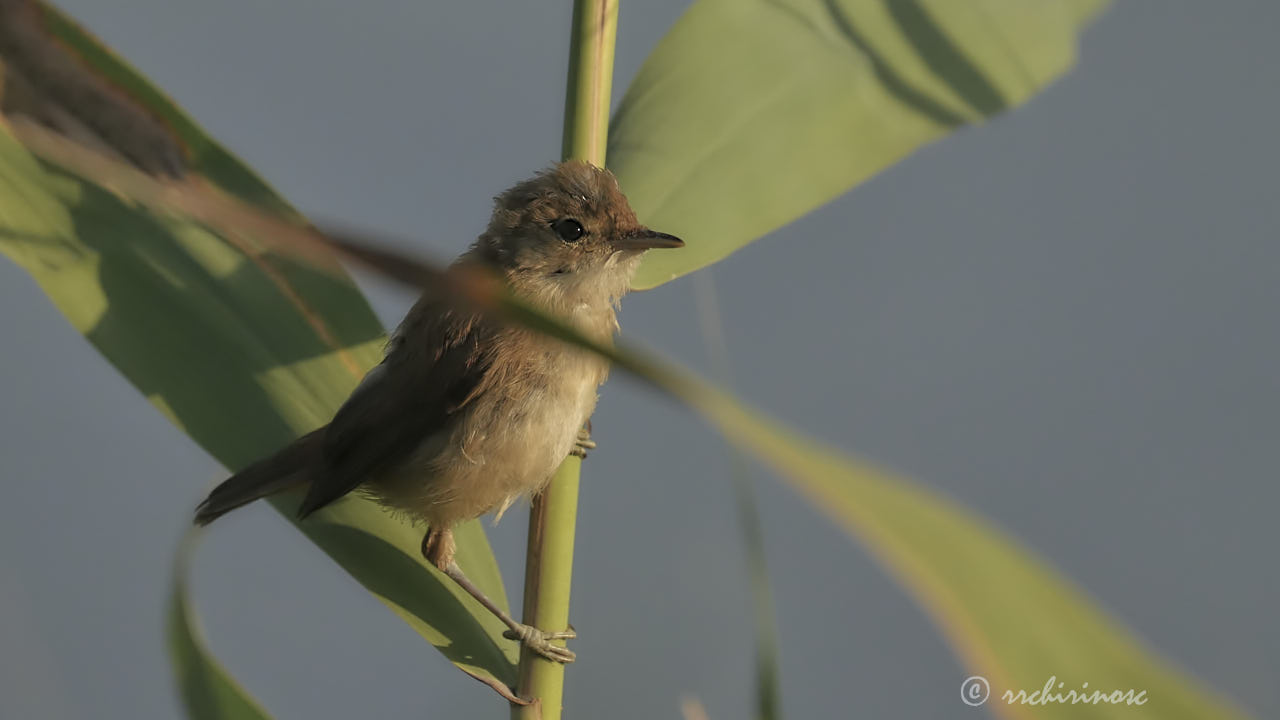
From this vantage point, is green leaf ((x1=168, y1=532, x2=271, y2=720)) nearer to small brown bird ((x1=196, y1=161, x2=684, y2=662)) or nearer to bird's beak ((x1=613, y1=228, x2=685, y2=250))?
small brown bird ((x1=196, y1=161, x2=684, y2=662))

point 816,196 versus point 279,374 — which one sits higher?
point 816,196

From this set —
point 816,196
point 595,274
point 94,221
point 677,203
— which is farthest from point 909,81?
point 94,221

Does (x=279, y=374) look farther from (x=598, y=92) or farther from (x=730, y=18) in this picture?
(x=730, y=18)

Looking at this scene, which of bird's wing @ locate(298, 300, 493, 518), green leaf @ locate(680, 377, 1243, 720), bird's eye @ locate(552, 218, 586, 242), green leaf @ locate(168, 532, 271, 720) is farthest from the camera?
bird's eye @ locate(552, 218, 586, 242)

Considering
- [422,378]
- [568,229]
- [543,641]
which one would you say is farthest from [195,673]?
[568,229]

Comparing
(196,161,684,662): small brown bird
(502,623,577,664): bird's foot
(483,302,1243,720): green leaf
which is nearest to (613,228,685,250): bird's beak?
(196,161,684,662): small brown bird

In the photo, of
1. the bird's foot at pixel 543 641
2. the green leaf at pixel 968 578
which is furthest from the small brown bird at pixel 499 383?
the green leaf at pixel 968 578
